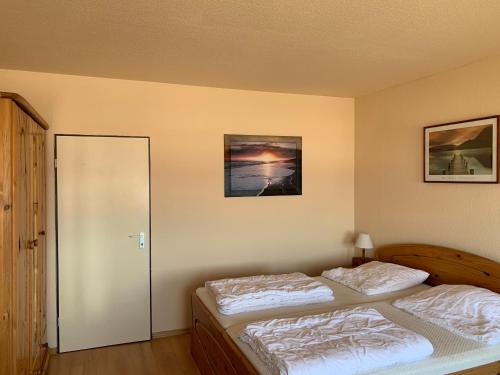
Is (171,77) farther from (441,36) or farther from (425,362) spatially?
(425,362)

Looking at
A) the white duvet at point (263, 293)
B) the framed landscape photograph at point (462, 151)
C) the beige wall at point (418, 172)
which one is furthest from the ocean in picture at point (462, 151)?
the white duvet at point (263, 293)

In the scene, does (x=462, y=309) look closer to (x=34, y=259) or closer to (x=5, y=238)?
(x=5, y=238)

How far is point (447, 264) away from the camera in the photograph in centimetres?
302

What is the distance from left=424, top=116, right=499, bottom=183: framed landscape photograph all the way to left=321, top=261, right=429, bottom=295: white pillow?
0.86 metres

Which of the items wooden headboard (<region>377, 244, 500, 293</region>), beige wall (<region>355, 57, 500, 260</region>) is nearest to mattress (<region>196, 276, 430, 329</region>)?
wooden headboard (<region>377, 244, 500, 293</region>)

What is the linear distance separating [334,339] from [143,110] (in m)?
2.60

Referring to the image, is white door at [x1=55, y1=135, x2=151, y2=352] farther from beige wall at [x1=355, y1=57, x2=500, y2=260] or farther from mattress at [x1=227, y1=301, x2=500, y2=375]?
beige wall at [x1=355, y1=57, x2=500, y2=260]

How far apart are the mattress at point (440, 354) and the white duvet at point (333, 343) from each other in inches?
1.3

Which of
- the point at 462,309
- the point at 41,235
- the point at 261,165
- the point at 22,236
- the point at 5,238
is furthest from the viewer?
the point at 261,165

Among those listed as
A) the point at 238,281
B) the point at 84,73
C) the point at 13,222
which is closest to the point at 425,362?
the point at 238,281

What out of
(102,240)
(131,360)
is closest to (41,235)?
(102,240)

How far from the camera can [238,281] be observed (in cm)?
297

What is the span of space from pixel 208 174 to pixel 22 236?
6.21ft

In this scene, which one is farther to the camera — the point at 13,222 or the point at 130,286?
the point at 130,286
